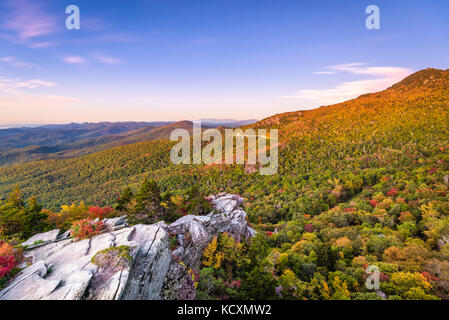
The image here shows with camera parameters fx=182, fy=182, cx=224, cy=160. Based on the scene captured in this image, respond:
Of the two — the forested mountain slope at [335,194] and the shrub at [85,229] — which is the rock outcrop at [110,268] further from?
the forested mountain slope at [335,194]

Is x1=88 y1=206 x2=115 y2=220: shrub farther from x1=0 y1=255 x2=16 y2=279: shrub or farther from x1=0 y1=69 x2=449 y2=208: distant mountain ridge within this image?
x1=0 y1=69 x2=449 y2=208: distant mountain ridge

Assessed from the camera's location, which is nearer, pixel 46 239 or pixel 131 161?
pixel 46 239

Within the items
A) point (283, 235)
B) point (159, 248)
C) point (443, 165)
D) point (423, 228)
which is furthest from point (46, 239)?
point (443, 165)

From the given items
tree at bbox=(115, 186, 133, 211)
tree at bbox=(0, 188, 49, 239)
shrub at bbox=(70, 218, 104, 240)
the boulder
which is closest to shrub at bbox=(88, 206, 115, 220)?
tree at bbox=(115, 186, 133, 211)

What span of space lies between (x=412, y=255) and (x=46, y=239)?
172 feet

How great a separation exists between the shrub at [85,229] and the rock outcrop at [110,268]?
676 millimetres

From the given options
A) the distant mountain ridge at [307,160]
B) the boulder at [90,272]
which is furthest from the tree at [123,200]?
the distant mountain ridge at [307,160]

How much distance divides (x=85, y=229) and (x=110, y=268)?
8.51 m

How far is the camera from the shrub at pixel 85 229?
57.2 ft

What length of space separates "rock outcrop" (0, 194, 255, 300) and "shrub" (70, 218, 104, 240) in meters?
0.68

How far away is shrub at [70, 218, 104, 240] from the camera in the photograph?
17.4 m

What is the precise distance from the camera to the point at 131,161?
185 m

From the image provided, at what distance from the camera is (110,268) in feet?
38.6

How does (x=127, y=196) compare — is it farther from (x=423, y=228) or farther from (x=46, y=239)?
(x=423, y=228)
